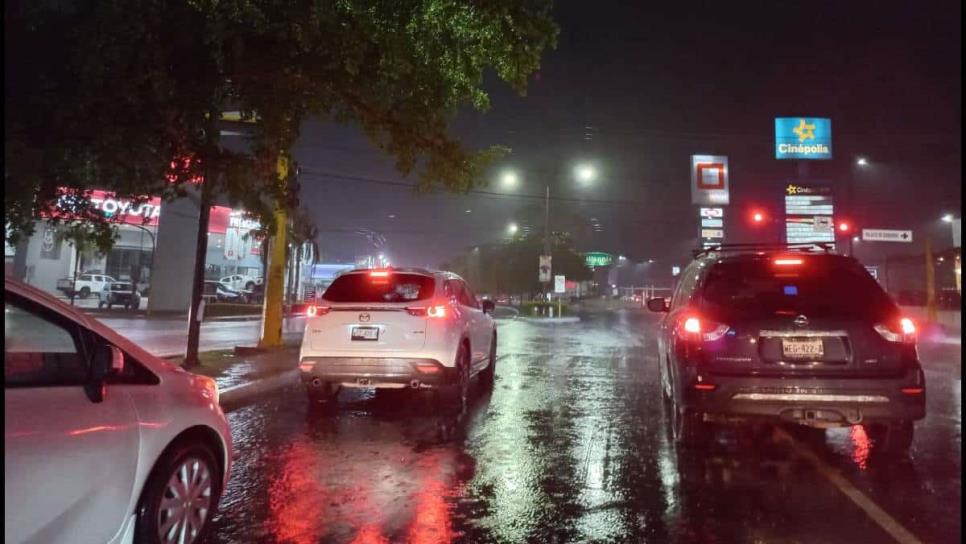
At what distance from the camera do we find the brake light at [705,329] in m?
5.29

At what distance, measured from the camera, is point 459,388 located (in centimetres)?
805

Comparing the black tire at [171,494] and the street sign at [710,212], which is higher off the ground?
the street sign at [710,212]

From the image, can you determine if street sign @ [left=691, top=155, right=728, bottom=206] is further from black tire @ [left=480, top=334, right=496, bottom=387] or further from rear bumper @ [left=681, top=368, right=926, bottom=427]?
rear bumper @ [left=681, top=368, right=926, bottom=427]

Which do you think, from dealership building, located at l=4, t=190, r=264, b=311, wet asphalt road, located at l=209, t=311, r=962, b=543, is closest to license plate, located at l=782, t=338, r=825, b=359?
wet asphalt road, located at l=209, t=311, r=962, b=543

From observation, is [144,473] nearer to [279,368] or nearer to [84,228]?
[84,228]

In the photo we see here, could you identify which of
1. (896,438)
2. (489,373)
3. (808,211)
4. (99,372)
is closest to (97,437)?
(99,372)

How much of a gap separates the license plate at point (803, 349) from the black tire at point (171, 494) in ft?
14.2

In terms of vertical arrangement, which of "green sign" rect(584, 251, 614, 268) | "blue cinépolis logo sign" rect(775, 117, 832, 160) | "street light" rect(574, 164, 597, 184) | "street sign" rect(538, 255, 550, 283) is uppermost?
"blue cinépolis logo sign" rect(775, 117, 832, 160)

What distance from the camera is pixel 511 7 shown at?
8406 mm

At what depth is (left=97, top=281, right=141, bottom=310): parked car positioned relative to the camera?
98.9ft

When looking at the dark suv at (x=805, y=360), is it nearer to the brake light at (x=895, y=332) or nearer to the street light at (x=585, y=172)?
the brake light at (x=895, y=332)

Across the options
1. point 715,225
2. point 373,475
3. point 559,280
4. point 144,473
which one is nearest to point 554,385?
point 373,475

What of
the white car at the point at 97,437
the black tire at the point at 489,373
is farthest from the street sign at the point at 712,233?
the white car at the point at 97,437

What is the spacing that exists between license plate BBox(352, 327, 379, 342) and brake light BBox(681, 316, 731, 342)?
3.56 m
